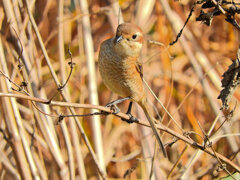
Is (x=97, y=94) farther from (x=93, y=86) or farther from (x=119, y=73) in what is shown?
(x=119, y=73)

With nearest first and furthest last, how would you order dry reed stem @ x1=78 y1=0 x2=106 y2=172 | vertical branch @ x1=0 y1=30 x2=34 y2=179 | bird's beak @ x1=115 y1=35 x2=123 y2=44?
vertical branch @ x1=0 y1=30 x2=34 y2=179 < bird's beak @ x1=115 y1=35 x2=123 y2=44 < dry reed stem @ x1=78 y1=0 x2=106 y2=172

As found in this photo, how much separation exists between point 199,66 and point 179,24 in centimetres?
41

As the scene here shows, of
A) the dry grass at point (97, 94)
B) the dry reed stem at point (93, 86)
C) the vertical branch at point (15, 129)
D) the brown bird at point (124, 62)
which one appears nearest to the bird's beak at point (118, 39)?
the brown bird at point (124, 62)

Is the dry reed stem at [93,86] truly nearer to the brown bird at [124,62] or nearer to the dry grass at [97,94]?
the dry grass at [97,94]

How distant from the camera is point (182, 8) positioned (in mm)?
2955

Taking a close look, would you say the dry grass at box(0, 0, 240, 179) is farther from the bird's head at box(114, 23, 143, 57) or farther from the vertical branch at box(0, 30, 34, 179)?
the bird's head at box(114, 23, 143, 57)

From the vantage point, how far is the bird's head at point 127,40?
1717 millimetres

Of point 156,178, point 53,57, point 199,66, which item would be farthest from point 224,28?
point 156,178

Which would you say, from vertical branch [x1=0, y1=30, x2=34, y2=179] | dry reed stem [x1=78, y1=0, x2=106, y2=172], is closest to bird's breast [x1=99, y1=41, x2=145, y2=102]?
dry reed stem [x1=78, y1=0, x2=106, y2=172]

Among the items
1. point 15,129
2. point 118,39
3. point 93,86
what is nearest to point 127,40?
point 118,39

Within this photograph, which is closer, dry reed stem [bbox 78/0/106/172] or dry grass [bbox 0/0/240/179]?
dry grass [bbox 0/0/240/179]

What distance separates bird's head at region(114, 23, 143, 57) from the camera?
5.63 feet

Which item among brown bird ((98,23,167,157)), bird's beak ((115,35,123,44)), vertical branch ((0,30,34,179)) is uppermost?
bird's beak ((115,35,123,44))

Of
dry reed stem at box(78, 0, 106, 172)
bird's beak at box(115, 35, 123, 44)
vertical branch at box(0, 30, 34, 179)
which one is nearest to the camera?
vertical branch at box(0, 30, 34, 179)
